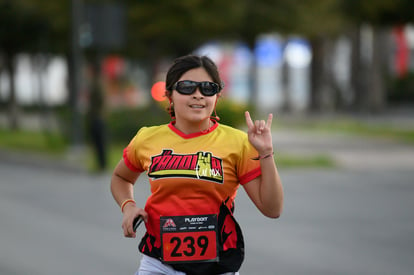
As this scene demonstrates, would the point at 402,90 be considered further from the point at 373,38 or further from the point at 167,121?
the point at 167,121

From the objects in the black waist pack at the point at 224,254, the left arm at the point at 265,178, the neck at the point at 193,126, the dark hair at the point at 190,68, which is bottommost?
the black waist pack at the point at 224,254

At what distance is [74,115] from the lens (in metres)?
19.0

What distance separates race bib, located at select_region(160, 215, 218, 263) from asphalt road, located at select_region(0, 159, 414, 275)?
3.63 meters

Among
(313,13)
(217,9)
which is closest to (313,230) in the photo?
(217,9)

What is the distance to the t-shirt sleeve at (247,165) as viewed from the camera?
11.1 ft

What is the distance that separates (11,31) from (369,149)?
1392 centimetres

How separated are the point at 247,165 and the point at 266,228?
6113 millimetres

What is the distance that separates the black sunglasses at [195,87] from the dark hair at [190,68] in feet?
0.15

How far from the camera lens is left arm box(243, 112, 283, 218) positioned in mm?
3209

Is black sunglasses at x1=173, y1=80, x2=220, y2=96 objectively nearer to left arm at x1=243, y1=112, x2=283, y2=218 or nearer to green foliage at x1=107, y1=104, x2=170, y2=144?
left arm at x1=243, y1=112, x2=283, y2=218

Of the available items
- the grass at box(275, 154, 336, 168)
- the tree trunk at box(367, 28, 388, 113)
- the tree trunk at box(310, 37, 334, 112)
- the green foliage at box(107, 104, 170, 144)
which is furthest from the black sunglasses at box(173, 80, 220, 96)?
the tree trunk at box(310, 37, 334, 112)

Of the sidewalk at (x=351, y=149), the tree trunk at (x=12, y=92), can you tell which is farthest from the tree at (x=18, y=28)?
the sidewalk at (x=351, y=149)

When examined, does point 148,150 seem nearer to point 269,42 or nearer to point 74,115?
point 74,115

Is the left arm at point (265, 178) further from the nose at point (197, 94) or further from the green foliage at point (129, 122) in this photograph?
the green foliage at point (129, 122)
